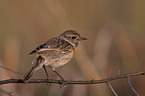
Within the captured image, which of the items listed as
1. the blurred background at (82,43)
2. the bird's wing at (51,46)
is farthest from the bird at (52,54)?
the blurred background at (82,43)

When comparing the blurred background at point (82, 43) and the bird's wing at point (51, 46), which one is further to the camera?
the blurred background at point (82, 43)

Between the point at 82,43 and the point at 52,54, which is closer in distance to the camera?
the point at 52,54

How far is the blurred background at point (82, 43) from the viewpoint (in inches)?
256

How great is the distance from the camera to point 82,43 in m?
7.67

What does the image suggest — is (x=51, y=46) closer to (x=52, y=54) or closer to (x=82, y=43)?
(x=52, y=54)

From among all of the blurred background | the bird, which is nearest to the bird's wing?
the bird

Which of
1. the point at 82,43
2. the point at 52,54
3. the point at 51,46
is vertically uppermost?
the point at 51,46

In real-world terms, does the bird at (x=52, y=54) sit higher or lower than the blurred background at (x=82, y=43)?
higher

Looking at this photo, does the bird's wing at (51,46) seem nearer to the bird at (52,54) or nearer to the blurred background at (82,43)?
the bird at (52,54)

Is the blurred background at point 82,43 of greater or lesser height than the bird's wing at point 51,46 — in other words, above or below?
below

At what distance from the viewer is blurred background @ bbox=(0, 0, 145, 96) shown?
6.51 meters

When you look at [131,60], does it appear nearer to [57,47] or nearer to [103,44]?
[103,44]

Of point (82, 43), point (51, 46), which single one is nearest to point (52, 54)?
point (51, 46)

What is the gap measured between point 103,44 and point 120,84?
1090 mm
